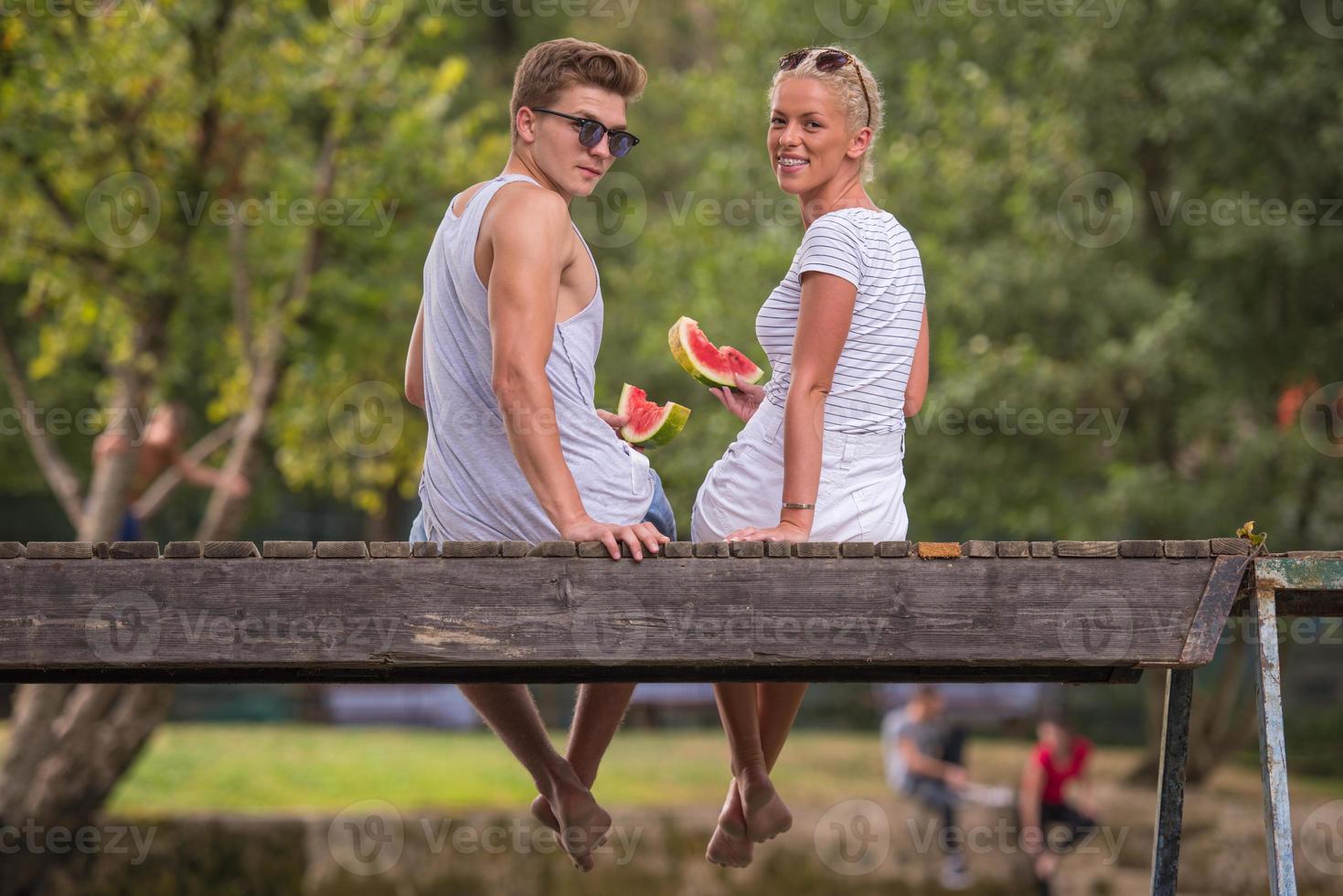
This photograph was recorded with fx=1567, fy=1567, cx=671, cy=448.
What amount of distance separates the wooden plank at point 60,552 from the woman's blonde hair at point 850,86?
2.25m

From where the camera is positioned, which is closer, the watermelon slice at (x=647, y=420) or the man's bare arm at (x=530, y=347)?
the man's bare arm at (x=530, y=347)

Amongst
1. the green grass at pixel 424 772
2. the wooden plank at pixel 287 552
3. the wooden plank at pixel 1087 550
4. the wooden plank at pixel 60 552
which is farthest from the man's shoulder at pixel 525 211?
the green grass at pixel 424 772

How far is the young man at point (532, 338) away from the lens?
4070mm

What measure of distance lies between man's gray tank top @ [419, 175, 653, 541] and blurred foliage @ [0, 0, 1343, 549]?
880 centimetres

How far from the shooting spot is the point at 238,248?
13.6 m

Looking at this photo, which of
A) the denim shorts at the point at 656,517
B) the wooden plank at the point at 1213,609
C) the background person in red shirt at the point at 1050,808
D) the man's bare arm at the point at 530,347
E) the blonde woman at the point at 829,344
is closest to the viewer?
the wooden plank at the point at 1213,609

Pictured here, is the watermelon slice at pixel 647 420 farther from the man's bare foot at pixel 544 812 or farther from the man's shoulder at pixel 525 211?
the man's bare foot at pixel 544 812

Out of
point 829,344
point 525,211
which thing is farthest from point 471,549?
point 829,344

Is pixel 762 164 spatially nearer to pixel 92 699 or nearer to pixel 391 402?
pixel 391 402

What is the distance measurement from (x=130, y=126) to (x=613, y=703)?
9835 millimetres

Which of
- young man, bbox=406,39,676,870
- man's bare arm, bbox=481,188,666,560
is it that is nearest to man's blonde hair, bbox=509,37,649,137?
young man, bbox=406,39,676,870

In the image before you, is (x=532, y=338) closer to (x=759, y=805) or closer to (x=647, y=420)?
(x=647, y=420)

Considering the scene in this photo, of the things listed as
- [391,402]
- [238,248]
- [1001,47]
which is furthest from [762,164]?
[238,248]

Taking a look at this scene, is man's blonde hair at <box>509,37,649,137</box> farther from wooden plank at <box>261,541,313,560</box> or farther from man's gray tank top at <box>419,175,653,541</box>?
wooden plank at <box>261,541,313,560</box>
